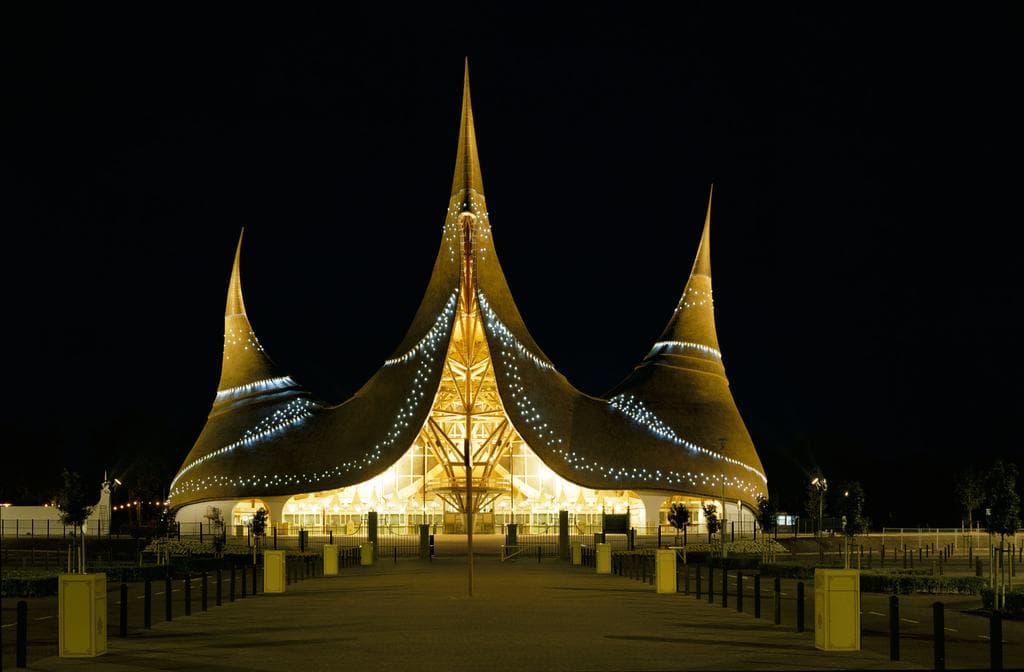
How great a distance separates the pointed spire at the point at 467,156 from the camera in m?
57.5

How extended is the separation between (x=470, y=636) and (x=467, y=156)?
44.2 meters

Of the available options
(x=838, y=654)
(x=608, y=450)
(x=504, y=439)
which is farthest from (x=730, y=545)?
(x=838, y=654)

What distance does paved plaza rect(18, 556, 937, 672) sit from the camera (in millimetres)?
12461

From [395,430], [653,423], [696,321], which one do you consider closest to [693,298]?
[696,321]

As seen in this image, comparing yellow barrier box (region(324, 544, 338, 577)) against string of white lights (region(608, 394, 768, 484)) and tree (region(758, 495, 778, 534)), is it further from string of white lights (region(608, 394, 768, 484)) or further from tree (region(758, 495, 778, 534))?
string of white lights (region(608, 394, 768, 484))

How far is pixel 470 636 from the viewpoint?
14.7m

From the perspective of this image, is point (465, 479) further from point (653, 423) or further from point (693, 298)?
point (693, 298)

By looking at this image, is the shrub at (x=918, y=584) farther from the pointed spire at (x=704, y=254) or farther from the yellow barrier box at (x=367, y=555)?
the pointed spire at (x=704, y=254)

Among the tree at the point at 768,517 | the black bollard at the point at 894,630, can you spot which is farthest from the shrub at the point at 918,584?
the tree at the point at 768,517

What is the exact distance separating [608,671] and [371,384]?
154 ft

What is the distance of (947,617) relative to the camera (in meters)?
18.8

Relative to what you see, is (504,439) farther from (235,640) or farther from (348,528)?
(235,640)

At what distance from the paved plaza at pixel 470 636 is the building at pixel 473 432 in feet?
105

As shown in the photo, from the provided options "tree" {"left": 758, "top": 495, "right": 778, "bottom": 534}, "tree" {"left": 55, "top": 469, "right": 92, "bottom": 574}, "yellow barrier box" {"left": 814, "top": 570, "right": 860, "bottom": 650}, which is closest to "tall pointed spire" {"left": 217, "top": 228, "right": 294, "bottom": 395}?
"tree" {"left": 758, "top": 495, "right": 778, "bottom": 534}
